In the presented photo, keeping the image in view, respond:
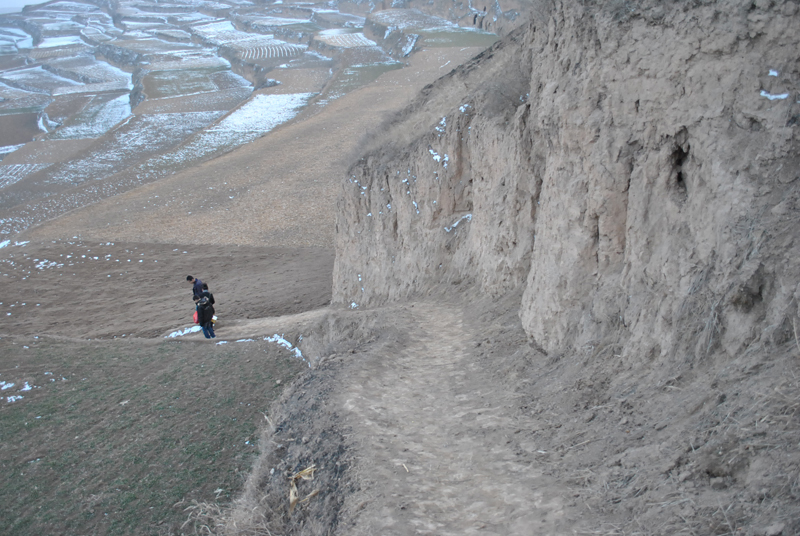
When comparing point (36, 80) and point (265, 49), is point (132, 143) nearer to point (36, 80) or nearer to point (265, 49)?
point (265, 49)

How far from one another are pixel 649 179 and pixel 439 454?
11.3 ft

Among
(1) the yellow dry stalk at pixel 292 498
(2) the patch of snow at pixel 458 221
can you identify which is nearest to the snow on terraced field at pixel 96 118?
(2) the patch of snow at pixel 458 221

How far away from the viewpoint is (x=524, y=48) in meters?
10.8

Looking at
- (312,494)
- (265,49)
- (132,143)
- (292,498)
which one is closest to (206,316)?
(292,498)

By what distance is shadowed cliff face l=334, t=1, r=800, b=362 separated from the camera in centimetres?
431

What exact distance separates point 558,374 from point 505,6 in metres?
58.3

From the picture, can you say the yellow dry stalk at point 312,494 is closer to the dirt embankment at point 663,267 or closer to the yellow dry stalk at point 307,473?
the yellow dry stalk at point 307,473

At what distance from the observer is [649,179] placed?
18.4ft

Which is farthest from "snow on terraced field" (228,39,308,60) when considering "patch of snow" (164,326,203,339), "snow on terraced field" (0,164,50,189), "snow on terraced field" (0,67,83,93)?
"patch of snow" (164,326,203,339)

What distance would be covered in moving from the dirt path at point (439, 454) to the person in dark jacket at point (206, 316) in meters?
→ 6.61

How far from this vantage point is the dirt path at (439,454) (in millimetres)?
4523

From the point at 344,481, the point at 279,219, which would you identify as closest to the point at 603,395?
the point at 344,481

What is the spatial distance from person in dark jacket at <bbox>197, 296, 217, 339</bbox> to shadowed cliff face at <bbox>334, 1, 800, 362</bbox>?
666cm

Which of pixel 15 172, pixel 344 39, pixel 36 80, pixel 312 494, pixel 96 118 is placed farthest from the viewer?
pixel 36 80
